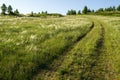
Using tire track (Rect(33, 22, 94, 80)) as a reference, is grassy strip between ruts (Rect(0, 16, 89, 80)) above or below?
above

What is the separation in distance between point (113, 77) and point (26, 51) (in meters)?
6.65

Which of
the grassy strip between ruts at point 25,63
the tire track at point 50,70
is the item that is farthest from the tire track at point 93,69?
the grassy strip between ruts at point 25,63

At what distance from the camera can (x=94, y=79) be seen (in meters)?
9.47

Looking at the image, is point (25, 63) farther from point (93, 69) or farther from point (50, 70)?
point (93, 69)

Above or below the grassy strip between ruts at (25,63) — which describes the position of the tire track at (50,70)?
below

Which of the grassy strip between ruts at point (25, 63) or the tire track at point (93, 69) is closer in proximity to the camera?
the grassy strip between ruts at point (25, 63)

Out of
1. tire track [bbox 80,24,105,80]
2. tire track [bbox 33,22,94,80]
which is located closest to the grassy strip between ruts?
tire track [bbox 33,22,94,80]

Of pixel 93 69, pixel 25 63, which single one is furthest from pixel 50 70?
pixel 93 69

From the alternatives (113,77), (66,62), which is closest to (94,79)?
(113,77)

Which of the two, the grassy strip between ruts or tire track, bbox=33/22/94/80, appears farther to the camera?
tire track, bbox=33/22/94/80

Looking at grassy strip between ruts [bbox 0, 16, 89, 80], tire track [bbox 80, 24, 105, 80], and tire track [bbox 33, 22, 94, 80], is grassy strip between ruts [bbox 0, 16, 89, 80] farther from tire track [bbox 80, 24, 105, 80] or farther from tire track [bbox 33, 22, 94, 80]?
tire track [bbox 80, 24, 105, 80]

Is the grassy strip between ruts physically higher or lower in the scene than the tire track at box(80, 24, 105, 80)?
higher

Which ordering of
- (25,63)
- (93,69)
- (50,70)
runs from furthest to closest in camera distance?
(25,63)
(93,69)
(50,70)

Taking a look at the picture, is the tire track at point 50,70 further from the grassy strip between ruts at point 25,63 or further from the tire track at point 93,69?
the tire track at point 93,69
